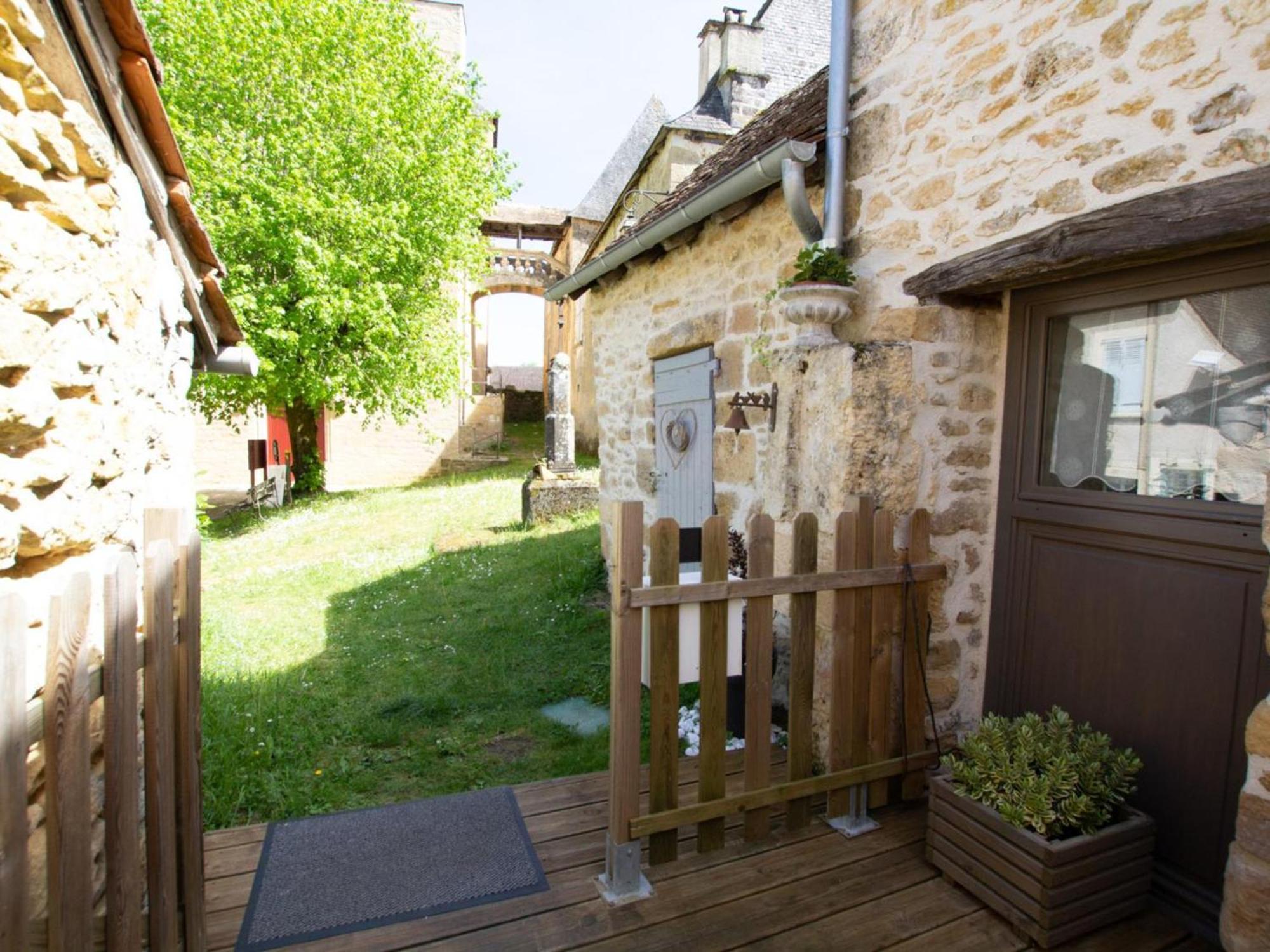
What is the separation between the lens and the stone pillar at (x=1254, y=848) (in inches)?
73.0

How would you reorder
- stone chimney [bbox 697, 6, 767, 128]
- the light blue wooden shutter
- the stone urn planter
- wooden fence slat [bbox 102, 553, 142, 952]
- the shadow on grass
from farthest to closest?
1. stone chimney [bbox 697, 6, 767, 128]
2. the light blue wooden shutter
3. the shadow on grass
4. the stone urn planter
5. wooden fence slat [bbox 102, 553, 142, 952]

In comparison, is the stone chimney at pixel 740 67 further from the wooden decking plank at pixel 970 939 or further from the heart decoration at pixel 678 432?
the wooden decking plank at pixel 970 939

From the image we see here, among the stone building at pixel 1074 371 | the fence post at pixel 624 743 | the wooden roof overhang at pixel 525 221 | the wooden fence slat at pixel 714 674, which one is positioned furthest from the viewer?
the wooden roof overhang at pixel 525 221

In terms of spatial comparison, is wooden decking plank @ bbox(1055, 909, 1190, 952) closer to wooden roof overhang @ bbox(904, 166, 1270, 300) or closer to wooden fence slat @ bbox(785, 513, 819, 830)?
wooden fence slat @ bbox(785, 513, 819, 830)

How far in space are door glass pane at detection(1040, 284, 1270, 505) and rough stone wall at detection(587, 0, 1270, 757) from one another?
0.34m

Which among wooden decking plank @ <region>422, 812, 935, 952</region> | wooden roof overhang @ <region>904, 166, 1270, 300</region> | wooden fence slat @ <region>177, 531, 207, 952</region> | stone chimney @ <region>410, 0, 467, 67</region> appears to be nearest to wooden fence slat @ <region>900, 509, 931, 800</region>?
wooden decking plank @ <region>422, 812, 935, 952</region>

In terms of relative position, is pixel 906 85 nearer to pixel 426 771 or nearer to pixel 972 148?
pixel 972 148

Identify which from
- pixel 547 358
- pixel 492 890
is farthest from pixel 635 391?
pixel 547 358

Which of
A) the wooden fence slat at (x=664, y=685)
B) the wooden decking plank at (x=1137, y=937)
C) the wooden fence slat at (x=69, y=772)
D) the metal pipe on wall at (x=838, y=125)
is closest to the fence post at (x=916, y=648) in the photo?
the wooden decking plank at (x=1137, y=937)

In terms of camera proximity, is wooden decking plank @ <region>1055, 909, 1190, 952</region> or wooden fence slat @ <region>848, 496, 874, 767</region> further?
wooden fence slat @ <region>848, 496, 874, 767</region>

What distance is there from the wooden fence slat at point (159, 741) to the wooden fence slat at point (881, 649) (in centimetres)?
235

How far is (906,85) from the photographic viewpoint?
315cm

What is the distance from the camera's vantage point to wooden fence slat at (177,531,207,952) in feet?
6.57

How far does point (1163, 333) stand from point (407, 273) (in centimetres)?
1197
